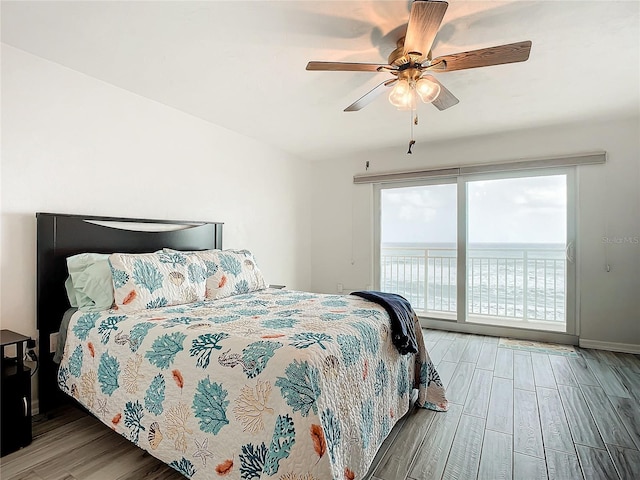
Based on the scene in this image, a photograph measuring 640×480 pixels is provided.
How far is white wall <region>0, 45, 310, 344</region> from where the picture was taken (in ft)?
7.07

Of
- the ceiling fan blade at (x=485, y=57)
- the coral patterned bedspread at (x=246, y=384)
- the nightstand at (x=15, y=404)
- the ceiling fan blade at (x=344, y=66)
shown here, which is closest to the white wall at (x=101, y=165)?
the nightstand at (x=15, y=404)

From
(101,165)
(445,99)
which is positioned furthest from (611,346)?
(101,165)

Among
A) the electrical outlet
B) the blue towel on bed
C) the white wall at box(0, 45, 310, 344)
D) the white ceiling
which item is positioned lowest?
the electrical outlet

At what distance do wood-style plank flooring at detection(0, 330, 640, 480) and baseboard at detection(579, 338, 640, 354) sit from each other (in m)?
0.76

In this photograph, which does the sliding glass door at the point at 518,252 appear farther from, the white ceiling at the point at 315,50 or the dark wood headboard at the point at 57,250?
the dark wood headboard at the point at 57,250

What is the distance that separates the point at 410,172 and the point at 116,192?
3.34m

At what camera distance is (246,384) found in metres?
1.35

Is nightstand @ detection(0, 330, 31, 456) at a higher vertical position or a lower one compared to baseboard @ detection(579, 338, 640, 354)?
higher

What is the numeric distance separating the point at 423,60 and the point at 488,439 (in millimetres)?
2207

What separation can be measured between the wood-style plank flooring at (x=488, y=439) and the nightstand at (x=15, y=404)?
0.07m

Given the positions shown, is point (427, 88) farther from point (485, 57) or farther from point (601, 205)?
point (601, 205)

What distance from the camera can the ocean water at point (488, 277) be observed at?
166 inches

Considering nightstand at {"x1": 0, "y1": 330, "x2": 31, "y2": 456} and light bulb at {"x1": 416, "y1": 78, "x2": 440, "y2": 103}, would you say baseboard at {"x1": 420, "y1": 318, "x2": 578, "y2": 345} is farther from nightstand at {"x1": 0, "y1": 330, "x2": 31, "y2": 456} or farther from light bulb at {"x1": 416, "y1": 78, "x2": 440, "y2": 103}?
nightstand at {"x1": 0, "y1": 330, "x2": 31, "y2": 456}

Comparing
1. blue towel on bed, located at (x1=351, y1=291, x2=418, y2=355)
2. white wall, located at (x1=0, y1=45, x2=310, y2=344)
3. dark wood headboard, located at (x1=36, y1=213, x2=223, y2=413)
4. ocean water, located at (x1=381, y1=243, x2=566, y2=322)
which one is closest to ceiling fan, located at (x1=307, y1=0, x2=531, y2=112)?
blue towel on bed, located at (x1=351, y1=291, x2=418, y2=355)
